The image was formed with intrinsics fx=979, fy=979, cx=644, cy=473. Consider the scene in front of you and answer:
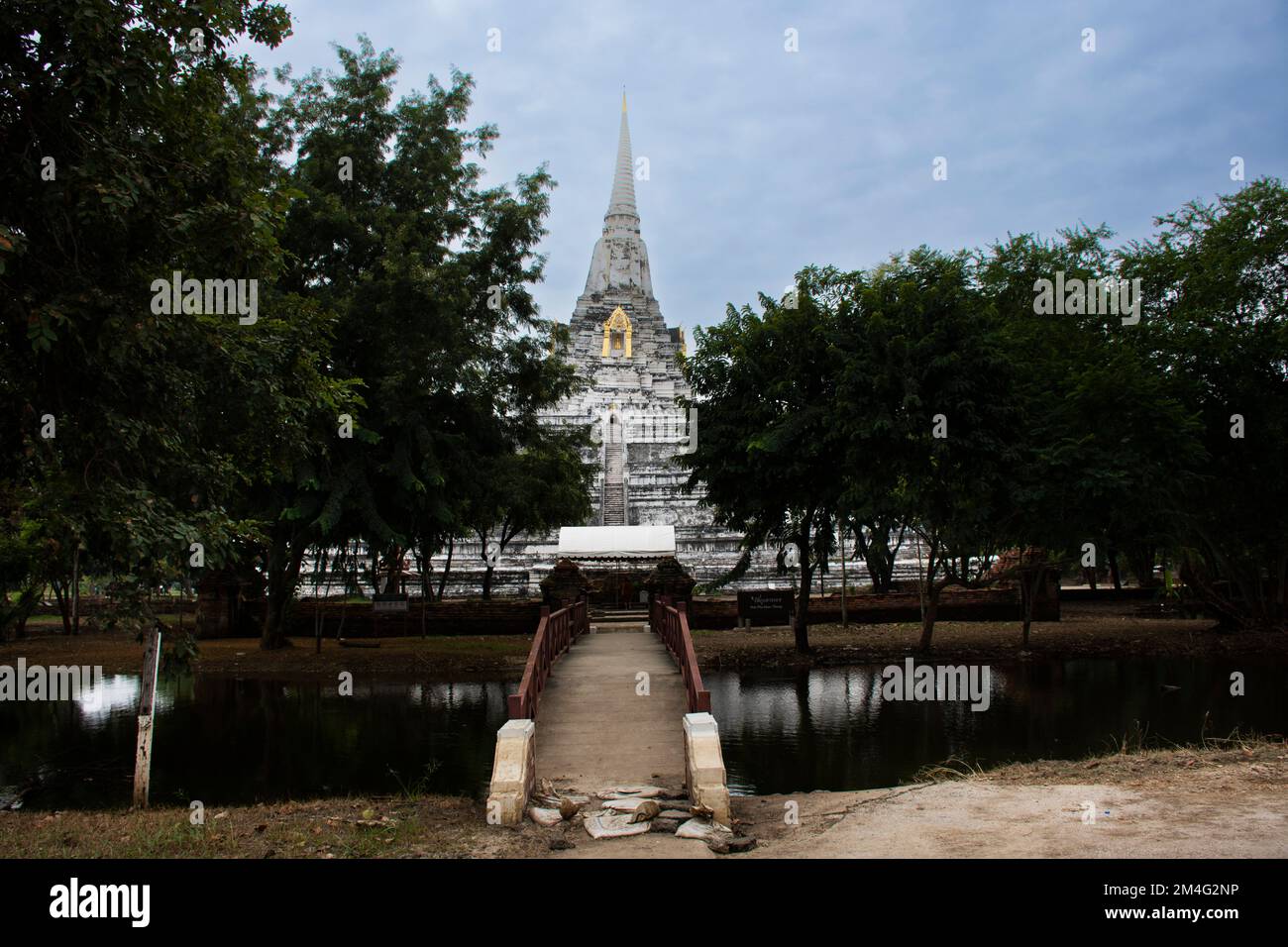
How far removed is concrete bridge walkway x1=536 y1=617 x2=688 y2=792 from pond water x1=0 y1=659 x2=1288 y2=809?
1.08 metres

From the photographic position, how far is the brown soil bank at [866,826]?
23.6 ft

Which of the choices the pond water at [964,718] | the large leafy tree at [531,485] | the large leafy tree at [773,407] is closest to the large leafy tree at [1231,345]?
the pond water at [964,718]

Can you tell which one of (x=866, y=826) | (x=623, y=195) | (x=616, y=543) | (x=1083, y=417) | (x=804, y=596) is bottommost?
(x=866, y=826)

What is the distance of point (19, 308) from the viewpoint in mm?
6836

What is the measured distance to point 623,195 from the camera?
76812mm

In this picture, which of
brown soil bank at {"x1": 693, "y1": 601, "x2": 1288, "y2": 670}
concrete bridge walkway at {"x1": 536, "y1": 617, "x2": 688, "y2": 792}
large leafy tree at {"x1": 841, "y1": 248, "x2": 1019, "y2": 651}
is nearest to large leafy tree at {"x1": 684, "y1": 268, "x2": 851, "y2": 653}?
large leafy tree at {"x1": 841, "y1": 248, "x2": 1019, "y2": 651}

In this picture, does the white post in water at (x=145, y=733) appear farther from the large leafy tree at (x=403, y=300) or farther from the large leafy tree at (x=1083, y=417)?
the large leafy tree at (x=1083, y=417)

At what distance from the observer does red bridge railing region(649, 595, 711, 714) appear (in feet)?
34.2

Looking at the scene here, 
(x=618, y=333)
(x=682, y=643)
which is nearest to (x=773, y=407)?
(x=682, y=643)

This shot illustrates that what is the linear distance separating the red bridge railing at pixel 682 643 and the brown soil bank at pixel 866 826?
3.71ft

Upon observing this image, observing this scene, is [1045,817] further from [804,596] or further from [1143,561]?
[1143,561]

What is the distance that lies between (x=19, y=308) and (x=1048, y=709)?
1544 centimetres

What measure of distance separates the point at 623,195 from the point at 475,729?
6654 cm

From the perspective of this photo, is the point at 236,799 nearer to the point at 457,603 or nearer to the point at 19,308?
the point at 19,308
